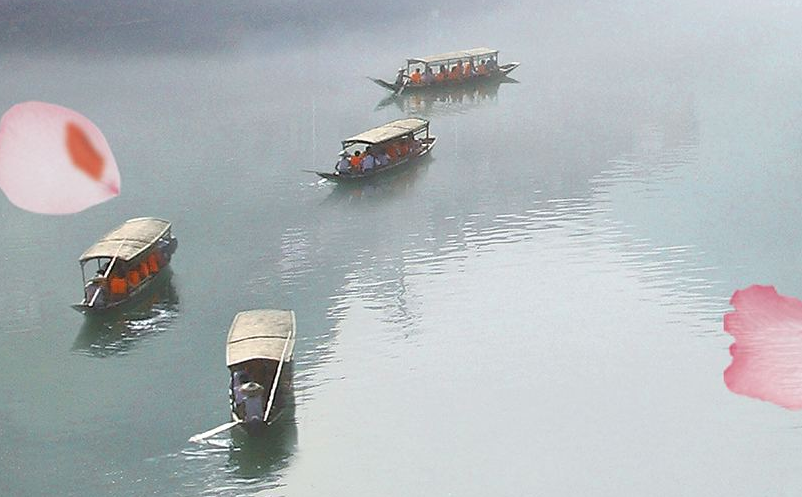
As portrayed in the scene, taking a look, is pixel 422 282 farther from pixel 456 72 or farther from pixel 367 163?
pixel 456 72

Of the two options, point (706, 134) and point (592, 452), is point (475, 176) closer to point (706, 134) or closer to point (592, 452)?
point (706, 134)

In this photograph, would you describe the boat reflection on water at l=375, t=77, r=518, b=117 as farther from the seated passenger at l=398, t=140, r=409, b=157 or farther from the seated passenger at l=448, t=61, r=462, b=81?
the seated passenger at l=398, t=140, r=409, b=157

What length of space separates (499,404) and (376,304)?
1.90 feet

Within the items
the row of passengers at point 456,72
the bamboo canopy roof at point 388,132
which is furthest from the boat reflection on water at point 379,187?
the row of passengers at point 456,72

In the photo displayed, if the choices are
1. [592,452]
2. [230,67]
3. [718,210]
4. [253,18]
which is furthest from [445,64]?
[592,452]

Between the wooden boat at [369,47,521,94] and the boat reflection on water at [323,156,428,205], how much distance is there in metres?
1.33

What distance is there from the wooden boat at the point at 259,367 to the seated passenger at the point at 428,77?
314 centimetres

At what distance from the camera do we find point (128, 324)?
2.25 meters

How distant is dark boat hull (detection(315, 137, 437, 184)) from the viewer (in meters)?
3.32

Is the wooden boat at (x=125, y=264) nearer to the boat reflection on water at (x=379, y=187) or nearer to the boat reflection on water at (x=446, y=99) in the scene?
the boat reflection on water at (x=379, y=187)

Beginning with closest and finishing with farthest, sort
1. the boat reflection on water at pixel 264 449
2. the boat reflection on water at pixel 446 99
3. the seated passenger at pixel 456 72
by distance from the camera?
the boat reflection on water at pixel 264 449, the boat reflection on water at pixel 446 99, the seated passenger at pixel 456 72

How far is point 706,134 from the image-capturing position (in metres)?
3.83
